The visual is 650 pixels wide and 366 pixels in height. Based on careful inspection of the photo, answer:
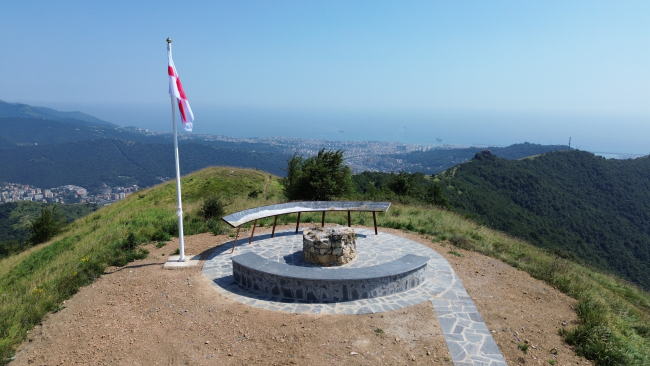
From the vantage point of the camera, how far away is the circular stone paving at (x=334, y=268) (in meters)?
5.98

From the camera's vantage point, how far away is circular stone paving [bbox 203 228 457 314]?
5984mm

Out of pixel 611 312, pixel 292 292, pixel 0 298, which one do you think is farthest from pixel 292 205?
pixel 611 312

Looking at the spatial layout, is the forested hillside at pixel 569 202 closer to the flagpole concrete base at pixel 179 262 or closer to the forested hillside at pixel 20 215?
the flagpole concrete base at pixel 179 262

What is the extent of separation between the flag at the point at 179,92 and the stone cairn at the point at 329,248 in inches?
143

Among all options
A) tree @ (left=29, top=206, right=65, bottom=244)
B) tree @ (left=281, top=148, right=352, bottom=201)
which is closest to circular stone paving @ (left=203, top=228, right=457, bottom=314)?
tree @ (left=281, top=148, right=352, bottom=201)

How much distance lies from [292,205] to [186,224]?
388 centimetres

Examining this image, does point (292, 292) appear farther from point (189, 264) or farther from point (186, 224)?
point (186, 224)

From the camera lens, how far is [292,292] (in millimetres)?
6285

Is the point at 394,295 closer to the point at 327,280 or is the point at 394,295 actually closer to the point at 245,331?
the point at 327,280

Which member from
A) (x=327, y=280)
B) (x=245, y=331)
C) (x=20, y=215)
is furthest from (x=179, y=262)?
(x=20, y=215)

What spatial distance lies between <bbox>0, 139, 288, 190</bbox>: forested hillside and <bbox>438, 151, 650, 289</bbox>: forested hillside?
49.7m

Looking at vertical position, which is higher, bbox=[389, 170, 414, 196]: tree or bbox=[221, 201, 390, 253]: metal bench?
bbox=[221, 201, 390, 253]: metal bench

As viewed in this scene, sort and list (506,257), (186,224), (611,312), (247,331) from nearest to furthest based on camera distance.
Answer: (247,331) < (611,312) < (506,257) < (186,224)

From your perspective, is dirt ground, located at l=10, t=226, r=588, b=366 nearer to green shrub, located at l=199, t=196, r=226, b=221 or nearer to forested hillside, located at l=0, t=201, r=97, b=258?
green shrub, located at l=199, t=196, r=226, b=221
